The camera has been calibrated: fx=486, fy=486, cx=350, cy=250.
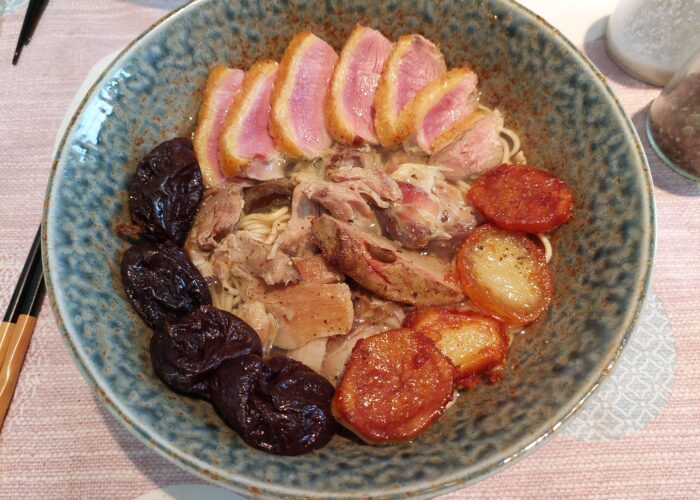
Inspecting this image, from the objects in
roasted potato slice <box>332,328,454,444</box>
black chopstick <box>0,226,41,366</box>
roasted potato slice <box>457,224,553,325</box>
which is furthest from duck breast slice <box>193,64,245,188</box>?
roasted potato slice <box>457,224,553,325</box>

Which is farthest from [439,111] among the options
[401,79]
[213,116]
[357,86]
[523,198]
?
[213,116]

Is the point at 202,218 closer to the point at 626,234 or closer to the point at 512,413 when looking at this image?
the point at 512,413

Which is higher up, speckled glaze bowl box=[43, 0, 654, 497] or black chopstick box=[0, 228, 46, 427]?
speckled glaze bowl box=[43, 0, 654, 497]

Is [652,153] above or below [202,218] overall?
above

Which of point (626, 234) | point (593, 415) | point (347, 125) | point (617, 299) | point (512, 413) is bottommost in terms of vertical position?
point (593, 415)

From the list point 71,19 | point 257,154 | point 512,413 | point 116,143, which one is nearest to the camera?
point 512,413

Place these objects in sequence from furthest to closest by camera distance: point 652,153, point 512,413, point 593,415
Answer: point 652,153 → point 593,415 → point 512,413

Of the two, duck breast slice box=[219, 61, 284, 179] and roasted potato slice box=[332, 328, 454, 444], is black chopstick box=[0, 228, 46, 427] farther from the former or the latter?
roasted potato slice box=[332, 328, 454, 444]

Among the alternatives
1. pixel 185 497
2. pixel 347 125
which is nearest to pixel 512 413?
pixel 185 497
